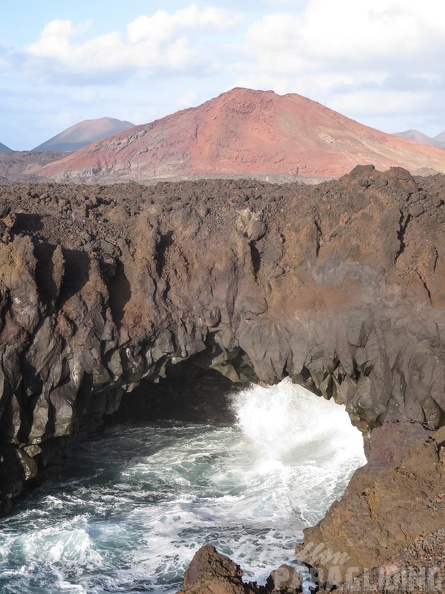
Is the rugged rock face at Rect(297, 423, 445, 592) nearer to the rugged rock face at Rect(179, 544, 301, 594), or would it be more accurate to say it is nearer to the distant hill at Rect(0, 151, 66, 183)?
the rugged rock face at Rect(179, 544, 301, 594)

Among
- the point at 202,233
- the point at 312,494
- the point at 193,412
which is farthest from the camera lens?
the point at 193,412

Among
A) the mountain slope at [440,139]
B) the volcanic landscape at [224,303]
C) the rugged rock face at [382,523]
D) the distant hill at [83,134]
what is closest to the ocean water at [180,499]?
the volcanic landscape at [224,303]

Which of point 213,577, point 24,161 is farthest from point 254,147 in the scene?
point 213,577

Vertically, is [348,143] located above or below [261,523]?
above

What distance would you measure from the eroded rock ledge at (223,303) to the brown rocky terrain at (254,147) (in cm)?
1985

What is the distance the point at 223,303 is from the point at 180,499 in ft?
15.1

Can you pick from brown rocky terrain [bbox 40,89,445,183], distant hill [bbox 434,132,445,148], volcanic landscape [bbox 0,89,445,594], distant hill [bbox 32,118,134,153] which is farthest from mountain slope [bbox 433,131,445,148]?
volcanic landscape [bbox 0,89,445,594]

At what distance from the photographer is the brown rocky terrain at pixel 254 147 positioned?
125 ft

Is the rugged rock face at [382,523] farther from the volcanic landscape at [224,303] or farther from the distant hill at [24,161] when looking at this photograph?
the distant hill at [24,161]

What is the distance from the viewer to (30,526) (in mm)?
14961

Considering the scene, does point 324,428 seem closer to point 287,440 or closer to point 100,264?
point 287,440

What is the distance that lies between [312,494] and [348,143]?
26928 mm

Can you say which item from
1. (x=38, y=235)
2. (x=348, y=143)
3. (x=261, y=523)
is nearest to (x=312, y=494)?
(x=261, y=523)

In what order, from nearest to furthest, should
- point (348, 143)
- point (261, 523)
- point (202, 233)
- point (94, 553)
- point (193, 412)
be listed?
point (94, 553)
point (261, 523)
point (202, 233)
point (193, 412)
point (348, 143)
